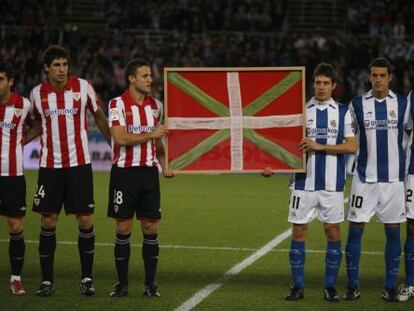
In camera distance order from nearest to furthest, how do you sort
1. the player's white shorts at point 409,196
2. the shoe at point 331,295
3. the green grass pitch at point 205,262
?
the green grass pitch at point 205,262 < the shoe at point 331,295 < the player's white shorts at point 409,196

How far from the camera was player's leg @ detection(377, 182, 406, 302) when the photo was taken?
7.80 m

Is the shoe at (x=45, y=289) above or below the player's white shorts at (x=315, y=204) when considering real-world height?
below

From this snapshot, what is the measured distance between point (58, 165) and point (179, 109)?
3.74ft

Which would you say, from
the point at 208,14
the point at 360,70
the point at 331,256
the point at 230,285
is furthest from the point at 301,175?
the point at 208,14

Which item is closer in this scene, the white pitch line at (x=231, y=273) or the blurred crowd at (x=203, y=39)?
the white pitch line at (x=231, y=273)

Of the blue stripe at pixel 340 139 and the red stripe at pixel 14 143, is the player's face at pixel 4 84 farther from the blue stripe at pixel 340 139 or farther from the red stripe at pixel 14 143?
the blue stripe at pixel 340 139

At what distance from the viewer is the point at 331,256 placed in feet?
25.7

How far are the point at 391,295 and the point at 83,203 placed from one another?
2.75m

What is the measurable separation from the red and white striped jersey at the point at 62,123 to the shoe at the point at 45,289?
1.02 meters

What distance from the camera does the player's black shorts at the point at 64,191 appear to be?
7.84 m

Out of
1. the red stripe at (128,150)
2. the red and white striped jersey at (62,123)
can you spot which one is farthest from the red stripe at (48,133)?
the red stripe at (128,150)

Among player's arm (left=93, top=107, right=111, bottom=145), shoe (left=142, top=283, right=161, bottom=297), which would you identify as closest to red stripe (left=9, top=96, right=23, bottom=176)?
player's arm (left=93, top=107, right=111, bottom=145)

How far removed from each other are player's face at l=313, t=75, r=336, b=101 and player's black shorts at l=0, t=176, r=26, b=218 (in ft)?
8.80

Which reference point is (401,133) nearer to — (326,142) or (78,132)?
(326,142)
